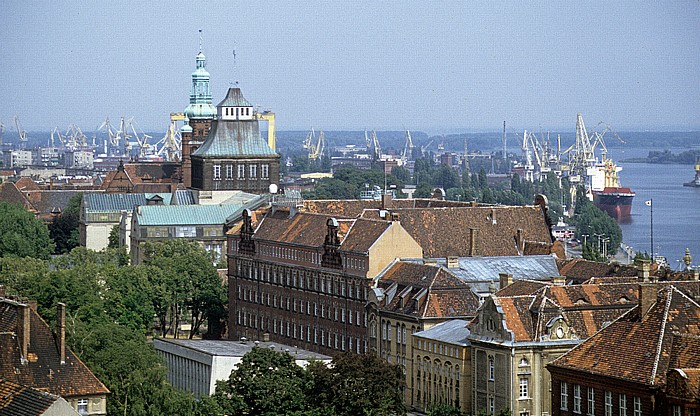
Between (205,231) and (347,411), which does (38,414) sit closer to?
(347,411)

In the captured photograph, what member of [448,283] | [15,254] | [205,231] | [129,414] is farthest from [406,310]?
[15,254]

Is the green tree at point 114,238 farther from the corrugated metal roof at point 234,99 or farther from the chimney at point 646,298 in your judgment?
the chimney at point 646,298

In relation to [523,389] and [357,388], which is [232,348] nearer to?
[523,389]

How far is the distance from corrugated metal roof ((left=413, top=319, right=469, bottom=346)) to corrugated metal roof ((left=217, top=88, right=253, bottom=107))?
235 feet

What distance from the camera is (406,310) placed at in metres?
110

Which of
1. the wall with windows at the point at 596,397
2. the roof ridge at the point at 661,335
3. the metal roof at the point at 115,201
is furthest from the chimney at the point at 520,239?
the metal roof at the point at 115,201

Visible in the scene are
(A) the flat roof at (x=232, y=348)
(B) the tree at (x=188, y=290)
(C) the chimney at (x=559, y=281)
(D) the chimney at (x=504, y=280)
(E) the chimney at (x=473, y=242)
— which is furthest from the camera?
(B) the tree at (x=188, y=290)

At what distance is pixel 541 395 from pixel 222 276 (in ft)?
185

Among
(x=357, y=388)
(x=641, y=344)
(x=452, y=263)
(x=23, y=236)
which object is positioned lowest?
(x=23, y=236)

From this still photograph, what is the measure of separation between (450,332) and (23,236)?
8714cm

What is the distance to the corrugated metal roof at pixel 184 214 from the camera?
548ft

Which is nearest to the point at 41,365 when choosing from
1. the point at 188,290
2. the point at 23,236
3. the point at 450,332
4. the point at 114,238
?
the point at 450,332

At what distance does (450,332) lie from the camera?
104000 millimetres

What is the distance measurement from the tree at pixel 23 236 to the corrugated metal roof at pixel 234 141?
1665cm
